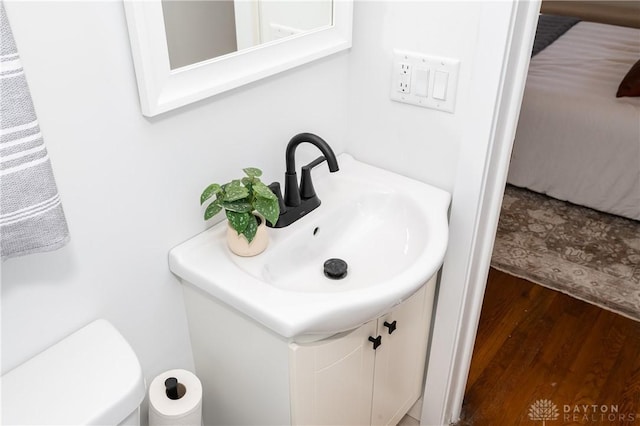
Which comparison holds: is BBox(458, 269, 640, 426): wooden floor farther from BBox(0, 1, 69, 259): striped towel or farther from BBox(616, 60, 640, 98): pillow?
BBox(0, 1, 69, 259): striped towel

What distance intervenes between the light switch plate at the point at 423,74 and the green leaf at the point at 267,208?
0.49 metres

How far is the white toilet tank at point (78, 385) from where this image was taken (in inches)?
33.7

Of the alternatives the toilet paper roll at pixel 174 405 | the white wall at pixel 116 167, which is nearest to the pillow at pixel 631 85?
the white wall at pixel 116 167

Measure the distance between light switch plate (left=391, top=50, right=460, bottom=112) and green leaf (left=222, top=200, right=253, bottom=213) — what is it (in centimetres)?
52

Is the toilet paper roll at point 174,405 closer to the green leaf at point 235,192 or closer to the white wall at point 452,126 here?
the green leaf at point 235,192

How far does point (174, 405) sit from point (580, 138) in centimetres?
233

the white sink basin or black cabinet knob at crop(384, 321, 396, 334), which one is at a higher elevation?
the white sink basin

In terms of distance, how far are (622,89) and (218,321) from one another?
94.0 inches

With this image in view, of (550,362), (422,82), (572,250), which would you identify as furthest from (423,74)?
(572,250)

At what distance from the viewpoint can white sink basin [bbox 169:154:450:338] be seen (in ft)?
3.20

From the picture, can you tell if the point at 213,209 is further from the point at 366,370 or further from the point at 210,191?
the point at 366,370

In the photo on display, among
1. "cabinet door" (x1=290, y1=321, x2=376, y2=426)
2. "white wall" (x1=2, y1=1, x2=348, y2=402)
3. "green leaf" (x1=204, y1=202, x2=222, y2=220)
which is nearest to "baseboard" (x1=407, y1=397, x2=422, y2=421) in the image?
"cabinet door" (x1=290, y1=321, x2=376, y2=426)

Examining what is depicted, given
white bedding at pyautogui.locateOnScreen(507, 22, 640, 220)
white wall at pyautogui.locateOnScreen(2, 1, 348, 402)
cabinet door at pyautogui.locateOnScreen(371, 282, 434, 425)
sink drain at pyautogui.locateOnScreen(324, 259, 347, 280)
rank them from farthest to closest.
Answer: white bedding at pyautogui.locateOnScreen(507, 22, 640, 220) → cabinet door at pyautogui.locateOnScreen(371, 282, 434, 425) → sink drain at pyautogui.locateOnScreen(324, 259, 347, 280) → white wall at pyautogui.locateOnScreen(2, 1, 348, 402)

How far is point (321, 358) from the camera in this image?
1087mm
